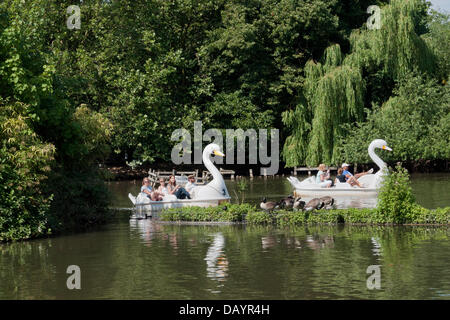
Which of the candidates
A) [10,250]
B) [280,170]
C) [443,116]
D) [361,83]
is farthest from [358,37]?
[10,250]

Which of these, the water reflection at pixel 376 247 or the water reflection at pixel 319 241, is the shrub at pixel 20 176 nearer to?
the water reflection at pixel 319 241

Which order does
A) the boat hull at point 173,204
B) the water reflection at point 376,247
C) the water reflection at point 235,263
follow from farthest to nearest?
1. the boat hull at point 173,204
2. the water reflection at point 376,247
3. the water reflection at point 235,263

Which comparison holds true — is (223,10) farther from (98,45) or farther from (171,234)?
(171,234)

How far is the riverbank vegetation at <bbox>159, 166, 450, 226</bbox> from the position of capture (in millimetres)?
21594

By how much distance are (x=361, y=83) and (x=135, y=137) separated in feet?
52.0

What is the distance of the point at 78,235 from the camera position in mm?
22531

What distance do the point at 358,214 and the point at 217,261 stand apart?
6914 millimetres

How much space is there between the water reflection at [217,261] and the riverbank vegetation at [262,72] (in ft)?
75.9

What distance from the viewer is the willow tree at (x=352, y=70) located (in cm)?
4712

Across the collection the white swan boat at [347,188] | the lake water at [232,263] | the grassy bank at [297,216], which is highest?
the white swan boat at [347,188]

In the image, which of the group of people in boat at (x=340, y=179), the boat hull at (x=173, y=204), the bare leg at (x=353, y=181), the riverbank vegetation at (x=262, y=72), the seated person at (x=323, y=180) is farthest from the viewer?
the riverbank vegetation at (x=262, y=72)

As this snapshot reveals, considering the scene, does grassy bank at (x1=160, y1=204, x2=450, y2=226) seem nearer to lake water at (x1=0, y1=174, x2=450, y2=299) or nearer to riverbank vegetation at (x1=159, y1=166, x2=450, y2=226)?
riverbank vegetation at (x1=159, y1=166, x2=450, y2=226)

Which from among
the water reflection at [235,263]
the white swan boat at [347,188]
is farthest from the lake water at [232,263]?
the white swan boat at [347,188]

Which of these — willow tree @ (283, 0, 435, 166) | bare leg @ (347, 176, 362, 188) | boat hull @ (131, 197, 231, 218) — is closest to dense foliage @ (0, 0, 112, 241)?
boat hull @ (131, 197, 231, 218)
